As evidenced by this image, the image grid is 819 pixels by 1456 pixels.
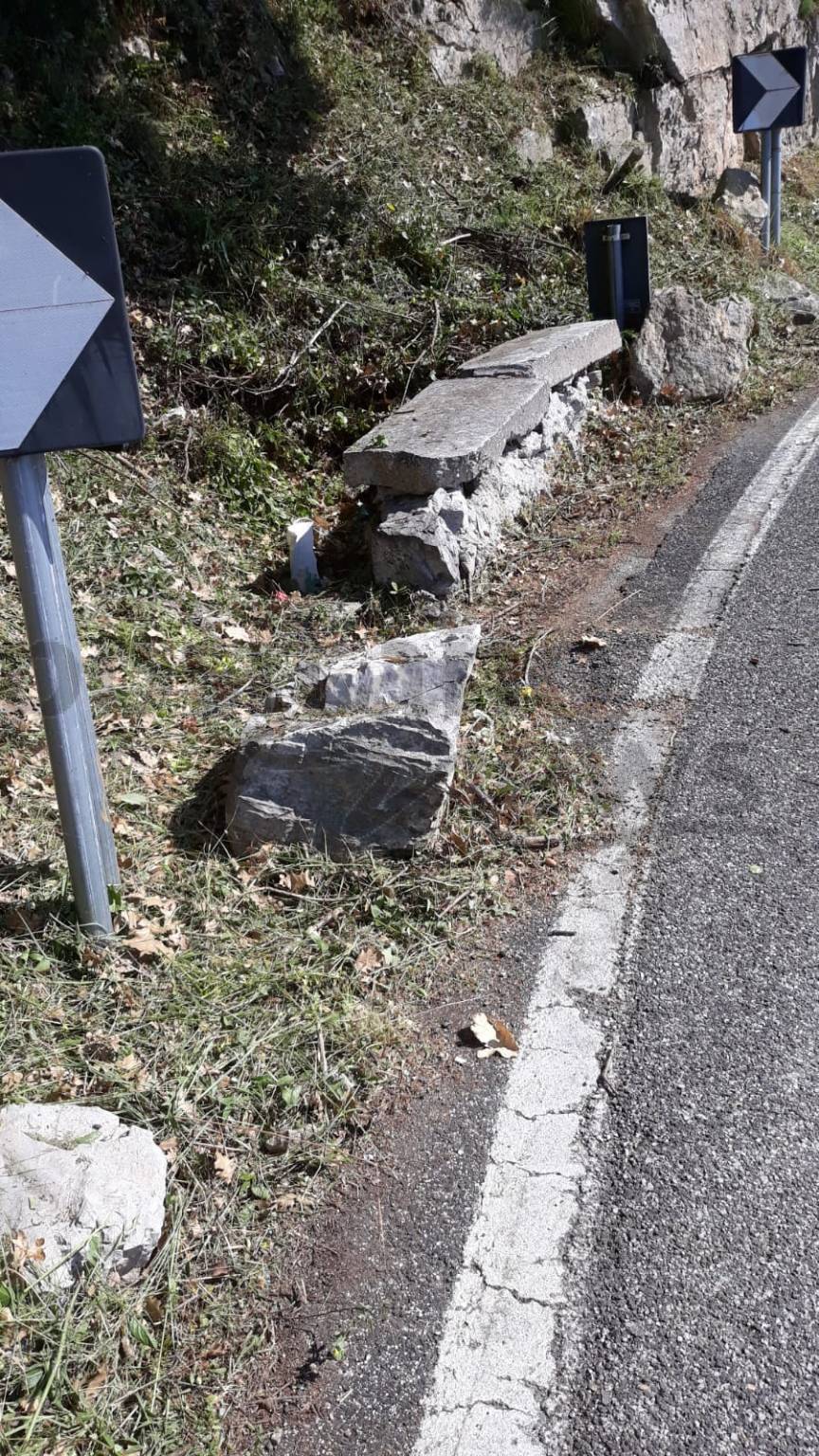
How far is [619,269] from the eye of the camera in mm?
7727

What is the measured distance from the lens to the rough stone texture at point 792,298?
9.54m

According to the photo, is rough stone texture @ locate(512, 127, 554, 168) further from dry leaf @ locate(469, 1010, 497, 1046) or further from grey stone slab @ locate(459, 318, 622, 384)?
dry leaf @ locate(469, 1010, 497, 1046)

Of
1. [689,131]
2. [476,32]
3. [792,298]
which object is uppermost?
[476,32]

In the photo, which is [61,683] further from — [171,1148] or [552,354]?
[552,354]

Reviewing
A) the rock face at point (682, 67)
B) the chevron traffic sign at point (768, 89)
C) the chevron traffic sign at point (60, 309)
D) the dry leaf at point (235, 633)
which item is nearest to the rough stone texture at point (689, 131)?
the rock face at point (682, 67)

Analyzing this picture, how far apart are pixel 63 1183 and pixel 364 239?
23.2 ft

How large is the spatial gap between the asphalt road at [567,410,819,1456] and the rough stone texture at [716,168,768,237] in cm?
932

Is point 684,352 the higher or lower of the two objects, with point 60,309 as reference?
lower

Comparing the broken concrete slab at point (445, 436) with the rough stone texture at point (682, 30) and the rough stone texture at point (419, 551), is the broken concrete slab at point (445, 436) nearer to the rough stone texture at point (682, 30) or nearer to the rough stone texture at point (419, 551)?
the rough stone texture at point (419, 551)

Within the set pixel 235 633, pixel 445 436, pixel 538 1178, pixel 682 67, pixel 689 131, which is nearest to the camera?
pixel 538 1178

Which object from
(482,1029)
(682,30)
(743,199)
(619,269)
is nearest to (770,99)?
(743,199)

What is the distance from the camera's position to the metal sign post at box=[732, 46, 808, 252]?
410 inches

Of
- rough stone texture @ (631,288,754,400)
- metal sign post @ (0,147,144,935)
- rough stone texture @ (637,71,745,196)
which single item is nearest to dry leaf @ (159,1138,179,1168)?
metal sign post @ (0,147,144,935)

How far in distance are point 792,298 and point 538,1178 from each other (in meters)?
9.21
